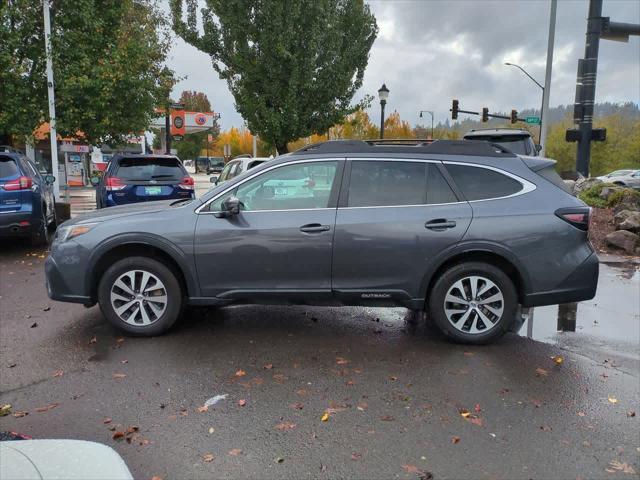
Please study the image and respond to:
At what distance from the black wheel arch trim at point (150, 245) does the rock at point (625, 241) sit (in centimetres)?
889

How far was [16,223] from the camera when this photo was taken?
29.1 feet

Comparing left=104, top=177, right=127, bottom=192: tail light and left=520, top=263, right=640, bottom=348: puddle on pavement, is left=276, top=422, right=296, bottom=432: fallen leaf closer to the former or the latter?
left=520, top=263, right=640, bottom=348: puddle on pavement

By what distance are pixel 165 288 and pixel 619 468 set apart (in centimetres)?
379

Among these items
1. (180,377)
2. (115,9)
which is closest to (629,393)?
(180,377)

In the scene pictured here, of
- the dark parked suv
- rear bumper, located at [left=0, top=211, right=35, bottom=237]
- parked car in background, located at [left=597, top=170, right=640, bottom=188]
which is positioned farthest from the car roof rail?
parked car in background, located at [left=597, top=170, right=640, bottom=188]

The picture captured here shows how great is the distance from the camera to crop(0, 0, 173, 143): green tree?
1336 cm

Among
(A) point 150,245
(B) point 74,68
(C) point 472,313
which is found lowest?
(C) point 472,313

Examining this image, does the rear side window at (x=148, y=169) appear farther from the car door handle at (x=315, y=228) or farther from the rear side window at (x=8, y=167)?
the car door handle at (x=315, y=228)

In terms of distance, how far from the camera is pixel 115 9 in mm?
14453

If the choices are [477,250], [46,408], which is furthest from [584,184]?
[46,408]

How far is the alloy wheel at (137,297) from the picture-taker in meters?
4.98

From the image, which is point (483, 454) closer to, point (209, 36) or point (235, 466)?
point (235, 466)

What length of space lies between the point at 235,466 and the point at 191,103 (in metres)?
77.4

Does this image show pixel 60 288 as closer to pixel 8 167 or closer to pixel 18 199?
pixel 18 199
